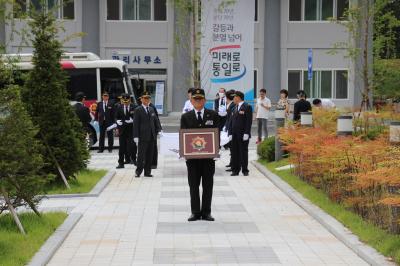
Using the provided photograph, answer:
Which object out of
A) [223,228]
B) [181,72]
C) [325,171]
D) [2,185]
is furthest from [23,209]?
[181,72]

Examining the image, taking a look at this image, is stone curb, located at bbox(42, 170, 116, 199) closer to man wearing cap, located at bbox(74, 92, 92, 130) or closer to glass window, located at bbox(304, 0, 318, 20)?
man wearing cap, located at bbox(74, 92, 92, 130)

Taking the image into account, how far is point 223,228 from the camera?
10.3 m

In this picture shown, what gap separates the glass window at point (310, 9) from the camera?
42.2 meters

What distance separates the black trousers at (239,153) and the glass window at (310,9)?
86.3 feet

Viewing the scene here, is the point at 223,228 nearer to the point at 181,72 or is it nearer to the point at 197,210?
the point at 197,210

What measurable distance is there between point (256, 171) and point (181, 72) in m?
23.5

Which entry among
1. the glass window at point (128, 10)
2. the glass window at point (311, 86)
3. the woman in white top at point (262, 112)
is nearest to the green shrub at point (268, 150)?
the woman in white top at point (262, 112)

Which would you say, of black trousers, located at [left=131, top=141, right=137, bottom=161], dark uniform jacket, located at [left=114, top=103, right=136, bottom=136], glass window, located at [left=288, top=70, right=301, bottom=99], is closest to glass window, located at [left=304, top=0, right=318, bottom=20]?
glass window, located at [left=288, top=70, right=301, bottom=99]

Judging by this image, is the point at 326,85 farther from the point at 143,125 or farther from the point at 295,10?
the point at 143,125

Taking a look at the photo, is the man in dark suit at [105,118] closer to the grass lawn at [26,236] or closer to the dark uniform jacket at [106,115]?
the dark uniform jacket at [106,115]

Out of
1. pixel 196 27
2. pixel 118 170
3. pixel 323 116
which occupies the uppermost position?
pixel 196 27

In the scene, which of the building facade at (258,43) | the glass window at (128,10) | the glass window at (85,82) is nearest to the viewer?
the glass window at (85,82)

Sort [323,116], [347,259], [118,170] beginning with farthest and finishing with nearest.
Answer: [118,170], [323,116], [347,259]

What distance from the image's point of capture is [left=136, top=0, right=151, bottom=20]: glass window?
1633 inches
